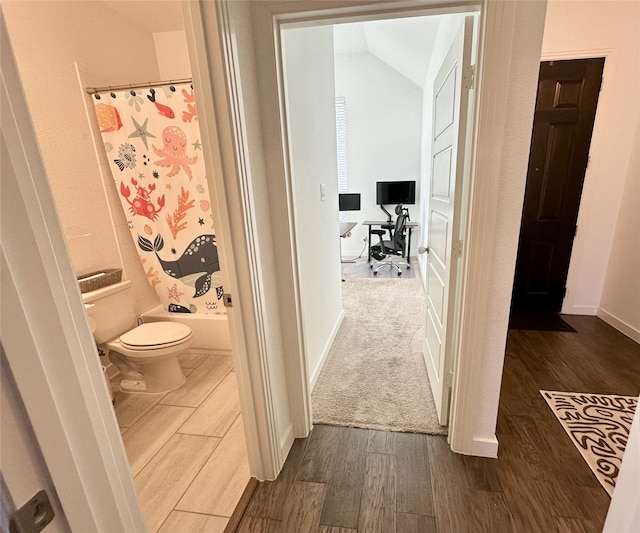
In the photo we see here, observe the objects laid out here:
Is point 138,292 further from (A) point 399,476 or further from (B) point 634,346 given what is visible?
(B) point 634,346

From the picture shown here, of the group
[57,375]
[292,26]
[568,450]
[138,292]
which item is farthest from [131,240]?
[568,450]

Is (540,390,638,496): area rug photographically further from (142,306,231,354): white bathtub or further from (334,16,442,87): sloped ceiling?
(334,16,442,87): sloped ceiling

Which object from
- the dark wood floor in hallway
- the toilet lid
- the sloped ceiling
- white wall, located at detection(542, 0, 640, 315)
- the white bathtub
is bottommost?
the dark wood floor in hallway

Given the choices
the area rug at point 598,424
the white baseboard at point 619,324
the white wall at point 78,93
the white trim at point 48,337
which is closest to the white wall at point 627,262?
the white baseboard at point 619,324

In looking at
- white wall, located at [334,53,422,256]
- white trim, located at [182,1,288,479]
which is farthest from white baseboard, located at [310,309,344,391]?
white wall, located at [334,53,422,256]

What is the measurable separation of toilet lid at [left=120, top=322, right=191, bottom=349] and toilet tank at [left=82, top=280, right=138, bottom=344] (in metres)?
0.09

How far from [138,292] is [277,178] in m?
1.94

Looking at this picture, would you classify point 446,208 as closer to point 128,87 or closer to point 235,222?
point 235,222

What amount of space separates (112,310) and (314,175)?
5.48ft

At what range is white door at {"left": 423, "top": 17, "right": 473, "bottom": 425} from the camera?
141 centimetres

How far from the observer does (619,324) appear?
282 cm

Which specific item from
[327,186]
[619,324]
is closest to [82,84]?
[327,186]

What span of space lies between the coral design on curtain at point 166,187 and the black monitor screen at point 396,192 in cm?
382

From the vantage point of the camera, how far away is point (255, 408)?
1.45 meters
